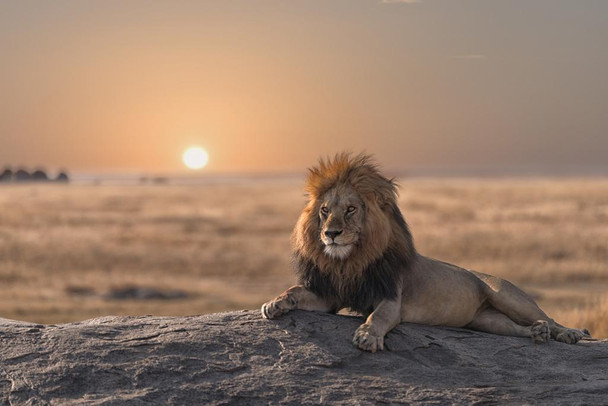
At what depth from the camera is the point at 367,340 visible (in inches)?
216

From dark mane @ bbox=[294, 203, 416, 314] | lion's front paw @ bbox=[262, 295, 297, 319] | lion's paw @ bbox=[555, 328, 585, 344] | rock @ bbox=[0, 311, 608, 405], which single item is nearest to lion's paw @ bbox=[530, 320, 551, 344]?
rock @ bbox=[0, 311, 608, 405]

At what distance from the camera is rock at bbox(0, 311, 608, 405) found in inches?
207

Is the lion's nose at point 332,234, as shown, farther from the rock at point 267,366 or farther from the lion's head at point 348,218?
the rock at point 267,366

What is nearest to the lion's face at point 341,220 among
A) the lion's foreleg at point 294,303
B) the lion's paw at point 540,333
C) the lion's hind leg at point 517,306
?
the lion's foreleg at point 294,303

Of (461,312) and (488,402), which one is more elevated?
(461,312)

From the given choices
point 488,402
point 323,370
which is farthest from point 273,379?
point 488,402

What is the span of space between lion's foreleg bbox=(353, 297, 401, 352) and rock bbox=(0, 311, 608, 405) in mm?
92

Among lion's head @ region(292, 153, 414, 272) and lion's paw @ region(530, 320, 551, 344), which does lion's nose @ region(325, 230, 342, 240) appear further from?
lion's paw @ region(530, 320, 551, 344)

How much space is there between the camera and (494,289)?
6.50 meters

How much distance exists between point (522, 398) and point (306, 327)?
1.47m

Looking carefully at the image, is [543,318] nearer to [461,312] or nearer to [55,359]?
[461,312]

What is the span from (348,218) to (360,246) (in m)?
0.21

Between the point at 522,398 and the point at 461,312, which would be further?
the point at 461,312

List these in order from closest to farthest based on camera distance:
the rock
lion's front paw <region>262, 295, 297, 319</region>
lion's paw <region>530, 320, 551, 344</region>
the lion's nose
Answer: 1. the rock
2. the lion's nose
3. lion's front paw <region>262, 295, 297, 319</region>
4. lion's paw <region>530, 320, 551, 344</region>
